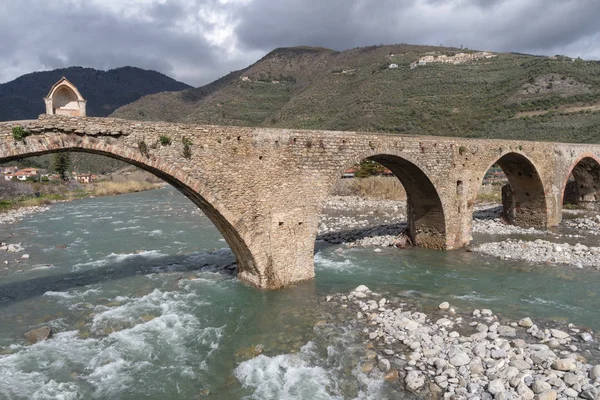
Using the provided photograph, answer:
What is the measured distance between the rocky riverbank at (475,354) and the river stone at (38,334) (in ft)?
19.6

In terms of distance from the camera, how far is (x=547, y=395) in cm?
519

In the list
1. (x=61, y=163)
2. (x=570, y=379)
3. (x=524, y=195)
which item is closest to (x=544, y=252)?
(x=524, y=195)

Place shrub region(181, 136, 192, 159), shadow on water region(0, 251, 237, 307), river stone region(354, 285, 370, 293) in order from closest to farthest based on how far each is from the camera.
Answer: shrub region(181, 136, 192, 159), river stone region(354, 285, 370, 293), shadow on water region(0, 251, 237, 307)

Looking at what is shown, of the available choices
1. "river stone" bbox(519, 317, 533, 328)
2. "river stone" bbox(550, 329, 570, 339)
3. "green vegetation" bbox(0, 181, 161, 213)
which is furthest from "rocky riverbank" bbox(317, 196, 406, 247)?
"green vegetation" bbox(0, 181, 161, 213)

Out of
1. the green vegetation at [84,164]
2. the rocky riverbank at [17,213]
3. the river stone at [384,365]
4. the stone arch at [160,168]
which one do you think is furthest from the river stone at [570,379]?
the green vegetation at [84,164]

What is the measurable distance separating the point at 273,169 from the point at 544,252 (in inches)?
398

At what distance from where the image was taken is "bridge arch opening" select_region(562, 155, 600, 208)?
23337mm

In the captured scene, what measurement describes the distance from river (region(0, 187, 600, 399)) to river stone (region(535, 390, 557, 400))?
1.77 meters

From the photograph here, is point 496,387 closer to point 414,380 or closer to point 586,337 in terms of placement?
point 414,380

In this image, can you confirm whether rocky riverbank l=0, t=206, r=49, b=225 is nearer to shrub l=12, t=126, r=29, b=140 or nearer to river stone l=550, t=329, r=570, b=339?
shrub l=12, t=126, r=29, b=140

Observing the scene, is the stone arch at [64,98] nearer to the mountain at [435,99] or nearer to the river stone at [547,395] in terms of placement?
the river stone at [547,395]

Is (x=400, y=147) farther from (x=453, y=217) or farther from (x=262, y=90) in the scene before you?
(x=262, y=90)

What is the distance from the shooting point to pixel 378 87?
60.3m

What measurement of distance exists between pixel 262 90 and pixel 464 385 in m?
79.4
